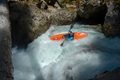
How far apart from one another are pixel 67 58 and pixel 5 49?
2329 mm

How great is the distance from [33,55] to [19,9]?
1.95 meters

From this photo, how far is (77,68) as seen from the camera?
6863 mm

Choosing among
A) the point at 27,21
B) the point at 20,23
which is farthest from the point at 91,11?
the point at 20,23

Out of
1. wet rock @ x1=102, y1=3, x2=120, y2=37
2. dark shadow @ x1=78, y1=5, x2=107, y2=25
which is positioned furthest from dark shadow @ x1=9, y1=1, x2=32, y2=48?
wet rock @ x1=102, y1=3, x2=120, y2=37

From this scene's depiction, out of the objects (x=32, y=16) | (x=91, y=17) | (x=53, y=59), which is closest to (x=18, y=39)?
(x=32, y=16)

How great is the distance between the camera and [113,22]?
26.9ft

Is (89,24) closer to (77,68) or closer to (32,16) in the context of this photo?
(32,16)

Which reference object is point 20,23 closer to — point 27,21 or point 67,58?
point 27,21

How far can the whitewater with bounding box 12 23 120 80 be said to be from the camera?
6777 mm

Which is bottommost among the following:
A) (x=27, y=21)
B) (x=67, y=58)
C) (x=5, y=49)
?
(x=67, y=58)

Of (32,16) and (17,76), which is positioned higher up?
(32,16)

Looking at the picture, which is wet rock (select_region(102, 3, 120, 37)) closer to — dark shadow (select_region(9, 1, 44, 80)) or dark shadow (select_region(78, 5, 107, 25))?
dark shadow (select_region(78, 5, 107, 25))

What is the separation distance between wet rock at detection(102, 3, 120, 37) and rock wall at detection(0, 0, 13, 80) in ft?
10.9

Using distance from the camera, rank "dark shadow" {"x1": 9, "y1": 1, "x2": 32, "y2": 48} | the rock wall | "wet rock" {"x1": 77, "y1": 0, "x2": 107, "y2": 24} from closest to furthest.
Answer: the rock wall, "dark shadow" {"x1": 9, "y1": 1, "x2": 32, "y2": 48}, "wet rock" {"x1": 77, "y1": 0, "x2": 107, "y2": 24}
